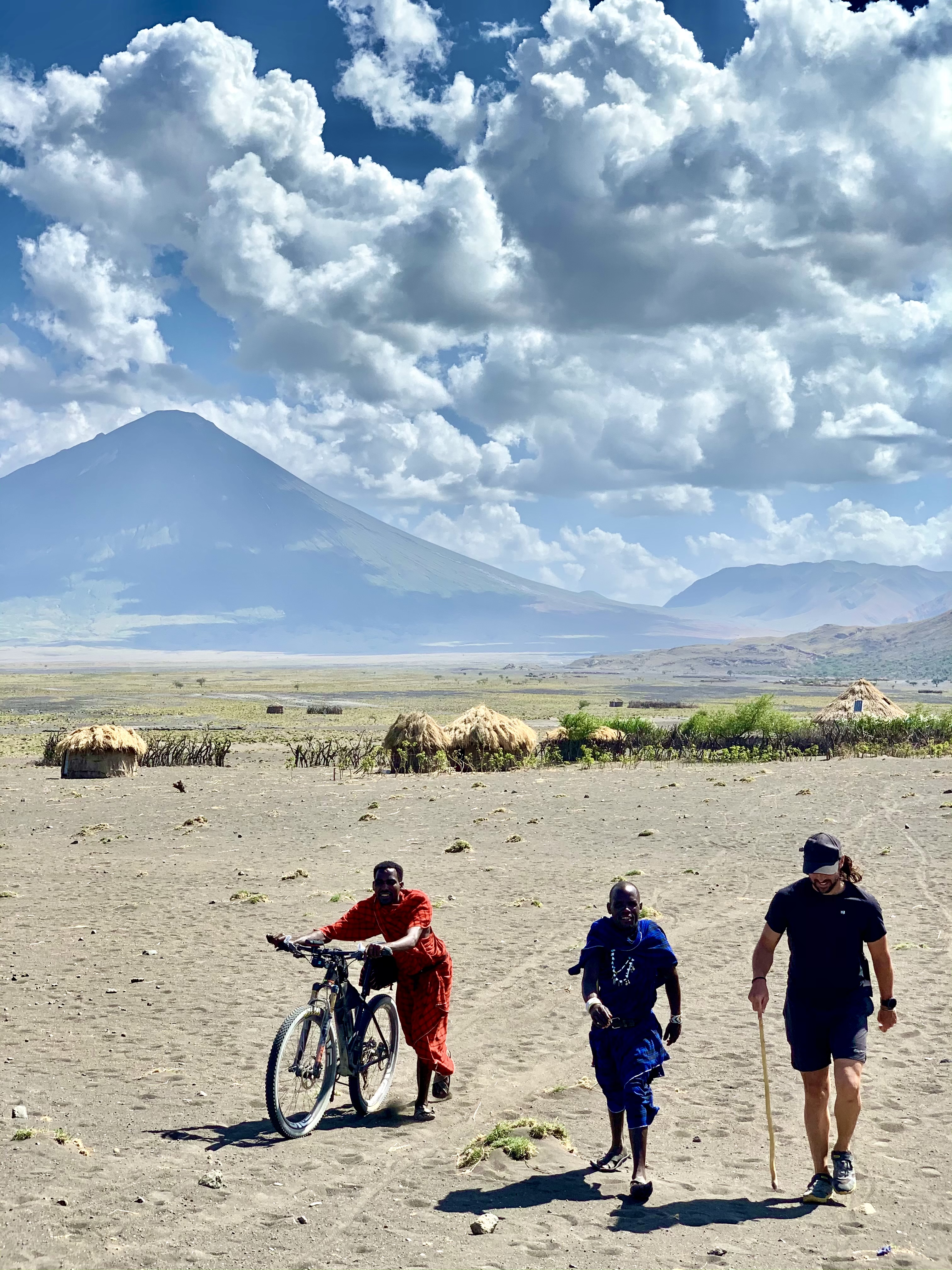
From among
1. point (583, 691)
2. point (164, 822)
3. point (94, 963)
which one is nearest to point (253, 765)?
point (164, 822)

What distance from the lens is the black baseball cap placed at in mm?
5438

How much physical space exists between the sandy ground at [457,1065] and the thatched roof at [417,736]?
9.18 metres

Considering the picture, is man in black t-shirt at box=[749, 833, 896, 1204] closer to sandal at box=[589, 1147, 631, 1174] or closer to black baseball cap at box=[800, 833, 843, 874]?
black baseball cap at box=[800, 833, 843, 874]

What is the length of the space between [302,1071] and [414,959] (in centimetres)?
87

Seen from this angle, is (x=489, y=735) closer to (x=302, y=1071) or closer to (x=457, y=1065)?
(x=457, y=1065)

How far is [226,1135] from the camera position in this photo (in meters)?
6.44

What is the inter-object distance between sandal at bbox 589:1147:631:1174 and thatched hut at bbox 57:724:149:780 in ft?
71.9

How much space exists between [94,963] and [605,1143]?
18.9 feet

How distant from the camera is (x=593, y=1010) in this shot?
5.71 metres

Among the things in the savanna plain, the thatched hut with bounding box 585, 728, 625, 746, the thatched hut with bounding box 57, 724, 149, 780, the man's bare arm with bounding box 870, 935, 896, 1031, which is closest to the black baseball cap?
the man's bare arm with bounding box 870, 935, 896, 1031

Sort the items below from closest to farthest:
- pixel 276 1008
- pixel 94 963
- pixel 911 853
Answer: pixel 276 1008 → pixel 94 963 → pixel 911 853

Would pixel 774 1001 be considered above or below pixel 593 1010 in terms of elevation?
below

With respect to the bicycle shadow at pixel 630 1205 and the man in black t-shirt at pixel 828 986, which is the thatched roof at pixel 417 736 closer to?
the bicycle shadow at pixel 630 1205

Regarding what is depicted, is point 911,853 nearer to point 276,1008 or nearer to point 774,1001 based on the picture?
point 774,1001
